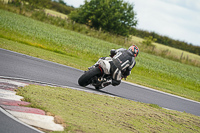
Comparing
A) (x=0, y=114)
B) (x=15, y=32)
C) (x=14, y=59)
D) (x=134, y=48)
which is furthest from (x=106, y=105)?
(x=15, y=32)

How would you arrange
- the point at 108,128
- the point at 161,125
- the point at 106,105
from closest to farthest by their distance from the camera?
1. the point at 108,128
2. the point at 161,125
3. the point at 106,105

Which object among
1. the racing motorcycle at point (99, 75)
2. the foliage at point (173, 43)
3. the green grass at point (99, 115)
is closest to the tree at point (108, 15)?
the foliage at point (173, 43)

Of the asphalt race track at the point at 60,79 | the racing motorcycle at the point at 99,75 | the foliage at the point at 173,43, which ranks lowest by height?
the asphalt race track at the point at 60,79

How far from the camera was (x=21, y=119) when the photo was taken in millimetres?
4629

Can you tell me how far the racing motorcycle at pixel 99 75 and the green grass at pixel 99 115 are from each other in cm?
90

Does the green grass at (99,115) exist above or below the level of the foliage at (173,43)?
below

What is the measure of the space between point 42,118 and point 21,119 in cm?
37

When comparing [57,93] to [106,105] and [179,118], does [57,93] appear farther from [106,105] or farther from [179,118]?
[179,118]

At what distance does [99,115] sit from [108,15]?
4300 cm

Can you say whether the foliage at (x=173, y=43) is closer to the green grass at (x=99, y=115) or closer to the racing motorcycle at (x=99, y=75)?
the racing motorcycle at (x=99, y=75)

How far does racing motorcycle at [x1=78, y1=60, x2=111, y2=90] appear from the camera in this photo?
26.1ft

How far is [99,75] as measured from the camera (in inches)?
321

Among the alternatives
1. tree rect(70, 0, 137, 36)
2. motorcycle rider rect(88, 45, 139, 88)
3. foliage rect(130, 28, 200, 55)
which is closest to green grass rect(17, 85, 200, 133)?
motorcycle rider rect(88, 45, 139, 88)

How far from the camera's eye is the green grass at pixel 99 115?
5.12 m
